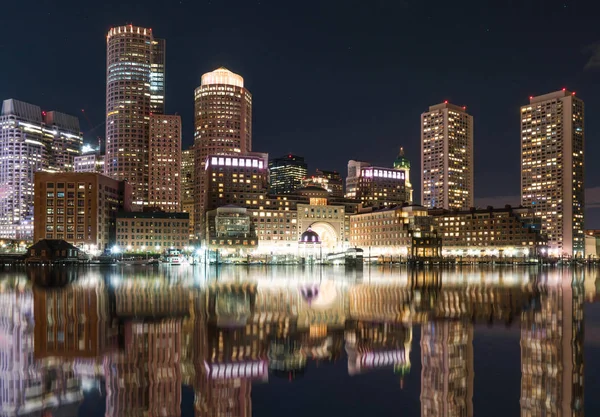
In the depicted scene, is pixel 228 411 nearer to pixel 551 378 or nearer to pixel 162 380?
pixel 162 380

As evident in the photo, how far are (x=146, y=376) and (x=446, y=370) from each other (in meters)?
10.8

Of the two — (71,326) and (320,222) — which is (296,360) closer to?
(71,326)

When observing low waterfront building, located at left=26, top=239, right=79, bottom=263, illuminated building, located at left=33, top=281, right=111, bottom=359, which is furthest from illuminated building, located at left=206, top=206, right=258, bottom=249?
illuminated building, located at left=33, top=281, right=111, bottom=359

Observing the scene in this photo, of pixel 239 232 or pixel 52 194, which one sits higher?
pixel 52 194

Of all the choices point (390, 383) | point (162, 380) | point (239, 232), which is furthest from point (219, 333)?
point (239, 232)

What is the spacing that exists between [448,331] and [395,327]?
2.85 metres

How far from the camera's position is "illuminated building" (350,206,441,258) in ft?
579

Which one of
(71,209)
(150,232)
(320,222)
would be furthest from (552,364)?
(320,222)

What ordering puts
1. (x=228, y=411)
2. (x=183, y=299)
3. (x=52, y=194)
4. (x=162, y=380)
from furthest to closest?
(x=52, y=194) < (x=183, y=299) < (x=162, y=380) < (x=228, y=411)

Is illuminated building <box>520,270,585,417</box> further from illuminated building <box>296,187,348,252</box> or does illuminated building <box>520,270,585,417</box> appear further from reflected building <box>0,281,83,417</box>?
illuminated building <box>296,187,348,252</box>

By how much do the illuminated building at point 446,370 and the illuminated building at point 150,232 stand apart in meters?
162

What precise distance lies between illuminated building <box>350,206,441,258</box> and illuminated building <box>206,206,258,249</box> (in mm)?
43577

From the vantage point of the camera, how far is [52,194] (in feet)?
545

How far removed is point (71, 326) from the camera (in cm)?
2733
